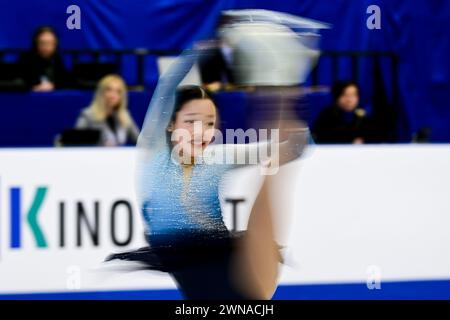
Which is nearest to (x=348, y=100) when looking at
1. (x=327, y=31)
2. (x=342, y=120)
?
(x=342, y=120)

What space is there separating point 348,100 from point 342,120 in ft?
0.70

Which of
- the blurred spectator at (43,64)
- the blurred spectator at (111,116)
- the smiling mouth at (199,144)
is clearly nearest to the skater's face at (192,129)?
the smiling mouth at (199,144)

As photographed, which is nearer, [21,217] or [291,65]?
[21,217]

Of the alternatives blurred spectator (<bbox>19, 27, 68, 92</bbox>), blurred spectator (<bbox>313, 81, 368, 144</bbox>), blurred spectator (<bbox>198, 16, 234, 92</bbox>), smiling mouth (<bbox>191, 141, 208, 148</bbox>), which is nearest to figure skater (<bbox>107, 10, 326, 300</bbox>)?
smiling mouth (<bbox>191, 141, 208, 148</bbox>)

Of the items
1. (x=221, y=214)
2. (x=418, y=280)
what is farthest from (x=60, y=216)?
(x=418, y=280)

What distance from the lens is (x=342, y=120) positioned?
13.2 ft

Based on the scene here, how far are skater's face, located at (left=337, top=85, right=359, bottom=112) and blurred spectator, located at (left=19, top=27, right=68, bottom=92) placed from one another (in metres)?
1.52

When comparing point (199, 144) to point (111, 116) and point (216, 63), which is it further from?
point (111, 116)

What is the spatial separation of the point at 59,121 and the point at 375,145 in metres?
1.81

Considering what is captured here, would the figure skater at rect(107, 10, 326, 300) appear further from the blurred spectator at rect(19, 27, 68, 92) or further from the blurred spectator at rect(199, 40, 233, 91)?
the blurred spectator at rect(19, 27, 68, 92)

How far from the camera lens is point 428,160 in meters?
3.69

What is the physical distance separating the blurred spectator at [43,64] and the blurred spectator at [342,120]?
147 centimetres

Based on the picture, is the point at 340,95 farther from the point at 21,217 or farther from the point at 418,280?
the point at 21,217

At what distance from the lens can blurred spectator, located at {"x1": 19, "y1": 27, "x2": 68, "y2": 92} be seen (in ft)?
14.2
